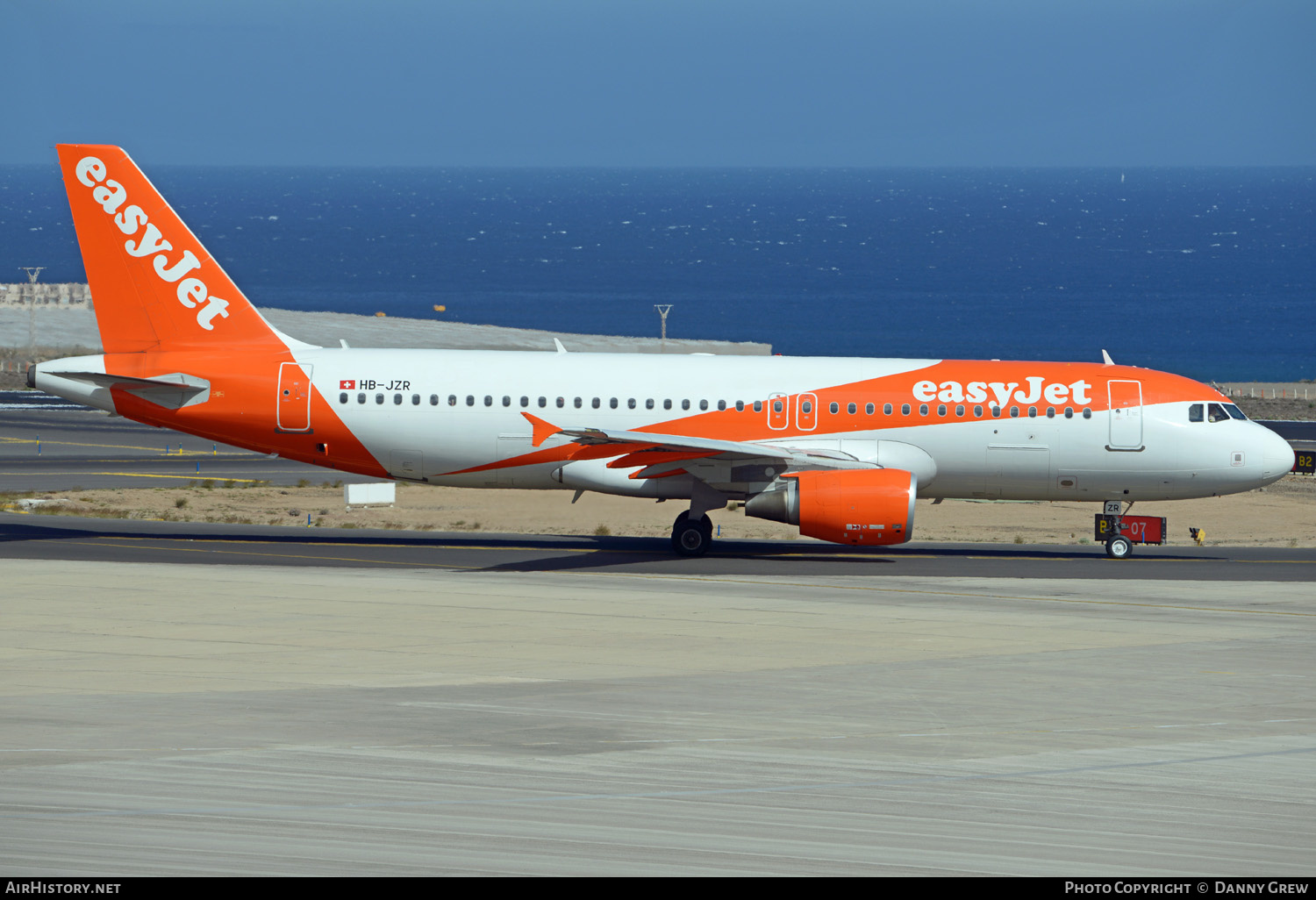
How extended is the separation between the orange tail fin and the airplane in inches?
1.8

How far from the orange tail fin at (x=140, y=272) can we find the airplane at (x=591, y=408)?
0.15 feet

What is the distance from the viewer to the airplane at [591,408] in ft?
114

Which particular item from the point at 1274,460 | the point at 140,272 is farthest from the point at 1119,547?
the point at 140,272

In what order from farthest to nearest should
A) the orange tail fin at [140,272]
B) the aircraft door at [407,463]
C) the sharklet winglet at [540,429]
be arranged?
the orange tail fin at [140,272] → the aircraft door at [407,463] → the sharklet winglet at [540,429]

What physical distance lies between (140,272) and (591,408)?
11077 mm

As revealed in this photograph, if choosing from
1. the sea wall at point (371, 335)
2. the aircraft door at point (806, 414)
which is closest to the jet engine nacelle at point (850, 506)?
the aircraft door at point (806, 414)

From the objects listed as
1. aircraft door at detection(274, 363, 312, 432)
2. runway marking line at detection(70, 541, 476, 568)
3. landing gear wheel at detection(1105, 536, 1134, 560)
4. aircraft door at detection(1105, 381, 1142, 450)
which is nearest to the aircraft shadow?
landing gear wheel at detection(1105, 536, 1134, 560)

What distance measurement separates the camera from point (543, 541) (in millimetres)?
38562

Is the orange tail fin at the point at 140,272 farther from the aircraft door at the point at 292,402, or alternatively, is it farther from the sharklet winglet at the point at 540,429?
the sharklet winglet at the point at 540,429

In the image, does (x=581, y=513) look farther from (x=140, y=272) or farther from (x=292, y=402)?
(x=140, y=272)

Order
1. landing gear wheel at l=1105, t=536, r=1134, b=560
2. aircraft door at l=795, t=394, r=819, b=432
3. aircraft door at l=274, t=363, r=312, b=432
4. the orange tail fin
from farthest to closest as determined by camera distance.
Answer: landing gear wheel at l=1105, t=536, r=1134, b=560, the orange tail fin, aircraft door at l=795, t=394, r=819, b=432, aircraft door at l=274, t=363, r=312, b=432

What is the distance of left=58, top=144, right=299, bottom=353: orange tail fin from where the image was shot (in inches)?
1393

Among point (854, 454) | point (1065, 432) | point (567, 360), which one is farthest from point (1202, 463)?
point (567, 360)

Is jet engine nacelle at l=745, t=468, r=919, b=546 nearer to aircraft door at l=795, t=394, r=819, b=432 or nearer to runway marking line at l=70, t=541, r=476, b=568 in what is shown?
aircraft door at l=795, t=394, r=819, b=432
